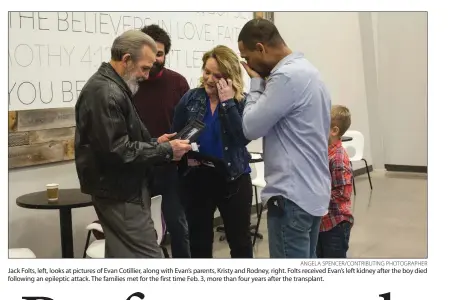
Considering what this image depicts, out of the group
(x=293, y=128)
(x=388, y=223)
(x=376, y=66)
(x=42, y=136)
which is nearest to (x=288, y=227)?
(x=293, y=128)

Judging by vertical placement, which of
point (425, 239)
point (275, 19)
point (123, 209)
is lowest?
point (425, 239)

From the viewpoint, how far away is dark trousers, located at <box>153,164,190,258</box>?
1.89m

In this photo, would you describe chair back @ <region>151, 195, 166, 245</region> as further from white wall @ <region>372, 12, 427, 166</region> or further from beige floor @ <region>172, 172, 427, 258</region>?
white wall @ <region>372, 12, 427, 166</region>

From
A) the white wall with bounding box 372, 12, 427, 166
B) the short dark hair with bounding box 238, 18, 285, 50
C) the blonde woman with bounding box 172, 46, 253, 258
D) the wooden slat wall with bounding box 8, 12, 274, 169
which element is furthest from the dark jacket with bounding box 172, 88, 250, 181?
the white wall with bounding box 372, 12, 427, 166

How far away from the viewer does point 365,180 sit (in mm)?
2359

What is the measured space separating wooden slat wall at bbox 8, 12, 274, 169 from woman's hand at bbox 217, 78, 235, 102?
60 cm

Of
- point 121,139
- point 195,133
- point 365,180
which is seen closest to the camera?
point 121,139

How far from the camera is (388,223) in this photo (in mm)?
2230

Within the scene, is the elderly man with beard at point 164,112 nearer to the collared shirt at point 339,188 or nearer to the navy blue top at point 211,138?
the navy blue top at point 211,138

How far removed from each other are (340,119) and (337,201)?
0.93ft
